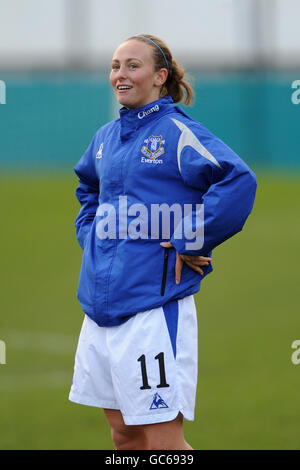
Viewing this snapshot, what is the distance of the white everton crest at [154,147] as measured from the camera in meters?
3.24

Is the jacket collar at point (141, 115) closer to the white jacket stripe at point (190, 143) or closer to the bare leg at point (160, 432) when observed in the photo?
the white jacket stripe at point (190, 143)

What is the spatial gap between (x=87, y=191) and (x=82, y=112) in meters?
20.8

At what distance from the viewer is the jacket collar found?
11.0ft

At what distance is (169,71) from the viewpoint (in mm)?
3523

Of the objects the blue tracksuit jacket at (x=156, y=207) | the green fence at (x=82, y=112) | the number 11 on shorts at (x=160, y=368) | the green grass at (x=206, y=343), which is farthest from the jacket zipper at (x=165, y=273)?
the green fence at (x=82, y=112)

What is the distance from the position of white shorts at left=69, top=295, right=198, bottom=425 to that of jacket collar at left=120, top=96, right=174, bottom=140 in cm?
70

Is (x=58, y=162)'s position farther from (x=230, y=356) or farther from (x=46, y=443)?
(x=46, y=443)

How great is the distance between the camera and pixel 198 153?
10.4 feet

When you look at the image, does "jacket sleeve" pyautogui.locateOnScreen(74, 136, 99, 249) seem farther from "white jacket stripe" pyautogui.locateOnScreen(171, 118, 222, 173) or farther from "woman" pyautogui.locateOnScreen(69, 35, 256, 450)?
"white jacket stripe" pyautogui.locateOnScreen(171, 118, 222, 173)

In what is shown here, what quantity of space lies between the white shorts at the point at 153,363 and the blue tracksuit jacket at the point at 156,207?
0.06 metres

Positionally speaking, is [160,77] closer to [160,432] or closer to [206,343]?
[160,432]

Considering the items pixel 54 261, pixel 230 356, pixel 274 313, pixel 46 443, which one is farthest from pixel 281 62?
pixel 46 443

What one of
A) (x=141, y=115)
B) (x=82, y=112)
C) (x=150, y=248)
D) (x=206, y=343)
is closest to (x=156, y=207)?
(x=150, y=248)

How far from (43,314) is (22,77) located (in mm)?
17366
